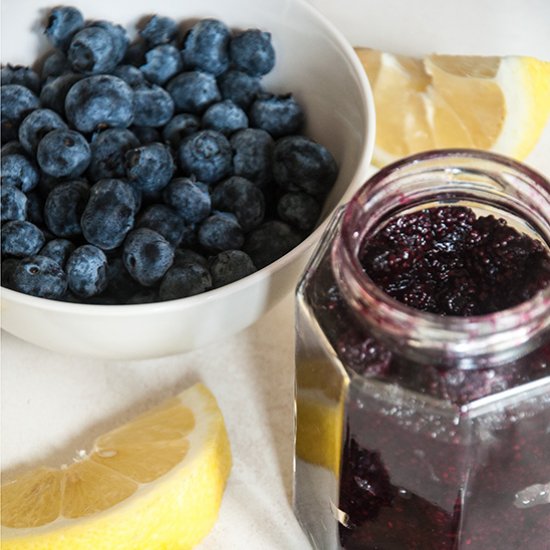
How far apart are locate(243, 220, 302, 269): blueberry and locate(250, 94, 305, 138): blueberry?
13 cm

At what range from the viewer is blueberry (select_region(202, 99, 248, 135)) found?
0.99 meters

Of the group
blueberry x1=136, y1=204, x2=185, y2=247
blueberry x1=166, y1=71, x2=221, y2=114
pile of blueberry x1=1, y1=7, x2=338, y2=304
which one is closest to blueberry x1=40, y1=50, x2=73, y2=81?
pile of blueberry x1=1, y1=7, x2=338, y2=304

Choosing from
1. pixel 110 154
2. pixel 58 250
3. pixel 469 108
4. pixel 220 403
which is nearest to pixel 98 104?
pixel 110 154

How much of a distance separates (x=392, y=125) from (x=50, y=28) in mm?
411

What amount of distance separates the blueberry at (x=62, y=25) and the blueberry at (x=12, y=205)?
21 centimetres

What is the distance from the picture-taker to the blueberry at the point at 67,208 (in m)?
0.93

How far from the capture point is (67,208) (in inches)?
36.6

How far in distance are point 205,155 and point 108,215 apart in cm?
13

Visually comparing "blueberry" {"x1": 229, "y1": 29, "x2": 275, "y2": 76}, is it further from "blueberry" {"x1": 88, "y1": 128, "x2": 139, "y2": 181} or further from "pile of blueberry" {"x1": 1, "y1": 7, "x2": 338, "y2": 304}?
"blueberry" {"x1": 88, "y1": 128, "x2": 139, "y2": 181}

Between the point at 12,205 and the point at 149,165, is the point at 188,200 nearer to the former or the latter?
the point at 149,165

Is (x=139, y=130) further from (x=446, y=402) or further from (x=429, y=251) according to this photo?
(x=446, y=402)

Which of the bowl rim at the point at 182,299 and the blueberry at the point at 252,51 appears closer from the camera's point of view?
the bowl rim at the point at 182,299

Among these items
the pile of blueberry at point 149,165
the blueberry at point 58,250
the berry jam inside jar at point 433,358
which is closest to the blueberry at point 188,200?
the pile of blueberry at point 149,165

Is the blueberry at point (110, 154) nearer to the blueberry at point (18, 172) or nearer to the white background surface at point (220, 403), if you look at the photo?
the blueberry at point (18, 172)
